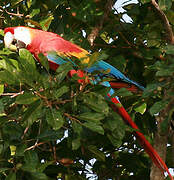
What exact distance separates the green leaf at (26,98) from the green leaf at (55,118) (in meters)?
0.08

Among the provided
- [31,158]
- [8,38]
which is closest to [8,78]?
[31,158]

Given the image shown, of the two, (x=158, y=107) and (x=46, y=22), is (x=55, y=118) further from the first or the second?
(x=46, y=22)

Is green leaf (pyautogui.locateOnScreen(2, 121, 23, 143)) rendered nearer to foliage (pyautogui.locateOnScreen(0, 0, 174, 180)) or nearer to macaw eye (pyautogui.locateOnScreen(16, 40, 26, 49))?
foliage (pyautogui.locateOnScreen(0, 0, 174, 180))

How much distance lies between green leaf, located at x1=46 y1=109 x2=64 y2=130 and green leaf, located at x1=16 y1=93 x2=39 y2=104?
0.08m

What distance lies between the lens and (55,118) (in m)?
1.50

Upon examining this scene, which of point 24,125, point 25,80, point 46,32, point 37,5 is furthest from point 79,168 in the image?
point 37,5

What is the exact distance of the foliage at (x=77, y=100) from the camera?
1.57m

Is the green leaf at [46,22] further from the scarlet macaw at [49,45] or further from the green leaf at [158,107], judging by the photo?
the green leaf at [158,107]

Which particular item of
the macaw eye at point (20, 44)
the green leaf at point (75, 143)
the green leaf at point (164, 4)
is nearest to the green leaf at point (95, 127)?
the green leaf at point (75, 143)

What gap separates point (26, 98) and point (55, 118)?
0.46 feet

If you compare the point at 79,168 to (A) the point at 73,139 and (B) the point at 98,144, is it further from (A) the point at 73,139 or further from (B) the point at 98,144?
(A) the point at 73,139

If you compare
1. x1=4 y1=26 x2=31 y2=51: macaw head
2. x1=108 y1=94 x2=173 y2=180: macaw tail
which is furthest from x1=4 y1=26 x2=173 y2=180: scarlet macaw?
x1=108 y1=94 x2=173 y2=180: macaw tail

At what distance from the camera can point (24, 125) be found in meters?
1.62

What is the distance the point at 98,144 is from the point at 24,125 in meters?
0.70
